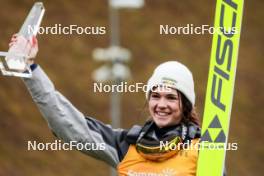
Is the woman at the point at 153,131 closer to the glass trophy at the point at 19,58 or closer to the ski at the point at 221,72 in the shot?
the ski at the point at 221,72

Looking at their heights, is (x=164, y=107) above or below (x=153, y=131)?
above

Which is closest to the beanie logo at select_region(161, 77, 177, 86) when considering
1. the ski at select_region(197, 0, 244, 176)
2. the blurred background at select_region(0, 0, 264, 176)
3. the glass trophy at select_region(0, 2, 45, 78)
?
the ski at select_region(197, 0, 244, 176)

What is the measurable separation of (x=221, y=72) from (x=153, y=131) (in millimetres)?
425

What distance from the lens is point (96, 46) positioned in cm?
1917

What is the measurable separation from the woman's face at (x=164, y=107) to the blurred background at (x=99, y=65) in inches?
494

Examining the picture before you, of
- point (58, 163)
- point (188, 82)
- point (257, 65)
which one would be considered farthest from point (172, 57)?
point (188, 82)

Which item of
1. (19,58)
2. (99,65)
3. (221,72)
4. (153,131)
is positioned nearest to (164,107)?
(153,131)

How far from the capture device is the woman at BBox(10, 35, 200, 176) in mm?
4258

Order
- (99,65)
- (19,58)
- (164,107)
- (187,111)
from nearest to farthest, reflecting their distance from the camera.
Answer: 1. (19,58)
2. (164,107)
3. (187,111)
4. (99,65)

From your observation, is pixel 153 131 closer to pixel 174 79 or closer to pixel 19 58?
pixel 174 79

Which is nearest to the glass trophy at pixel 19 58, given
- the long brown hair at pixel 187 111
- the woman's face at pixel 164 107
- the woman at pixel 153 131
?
the woman at pixel 153 131

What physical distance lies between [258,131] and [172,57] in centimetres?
235

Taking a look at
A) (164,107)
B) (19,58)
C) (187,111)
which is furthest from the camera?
(187,111)

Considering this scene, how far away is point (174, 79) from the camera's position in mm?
4379
